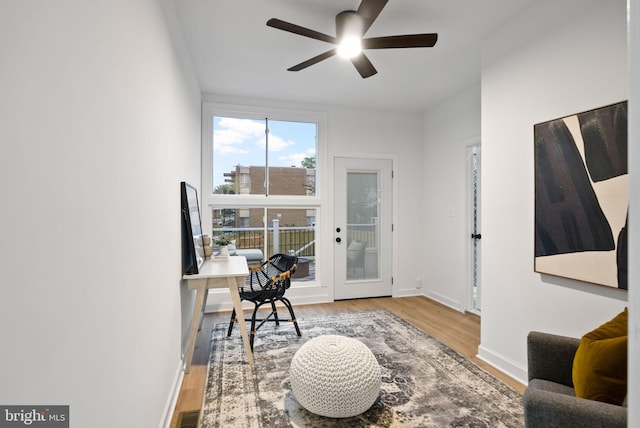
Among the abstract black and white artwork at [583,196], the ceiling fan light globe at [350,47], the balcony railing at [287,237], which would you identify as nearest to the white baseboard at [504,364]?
the abstract black and white artwork at [583,196]

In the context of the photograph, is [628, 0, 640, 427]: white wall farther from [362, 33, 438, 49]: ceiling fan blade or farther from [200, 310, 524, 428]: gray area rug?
[362, 33, 438, 49]: ceiling fan blade

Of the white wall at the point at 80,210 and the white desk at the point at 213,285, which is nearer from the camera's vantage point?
the white wall at the point at 80,210

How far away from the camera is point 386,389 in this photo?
90.6 inches

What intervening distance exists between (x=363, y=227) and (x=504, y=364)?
8.50ft

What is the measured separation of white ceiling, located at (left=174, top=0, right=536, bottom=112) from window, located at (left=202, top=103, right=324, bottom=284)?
1.16 feet

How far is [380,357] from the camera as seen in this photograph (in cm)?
280

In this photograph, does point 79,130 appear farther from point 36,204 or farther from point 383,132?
point 383,132

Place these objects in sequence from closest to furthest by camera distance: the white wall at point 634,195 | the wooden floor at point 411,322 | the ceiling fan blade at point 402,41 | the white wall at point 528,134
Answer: the white wall at point 634,195, the white wall at point 528,134, the ceiling fan blade at point 402,41, the wooden floor at point 411,322

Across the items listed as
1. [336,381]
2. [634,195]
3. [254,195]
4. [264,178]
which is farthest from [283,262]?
[634,195]

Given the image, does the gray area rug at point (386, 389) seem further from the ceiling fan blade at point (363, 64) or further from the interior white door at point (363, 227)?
the ceiling fan blade at point (363, 64)

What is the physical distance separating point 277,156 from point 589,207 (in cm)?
344

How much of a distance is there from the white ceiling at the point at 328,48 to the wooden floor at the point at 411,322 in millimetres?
2745

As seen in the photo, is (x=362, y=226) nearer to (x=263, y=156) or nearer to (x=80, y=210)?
(x=263, y=156)

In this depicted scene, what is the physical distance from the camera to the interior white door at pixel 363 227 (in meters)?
4.69
